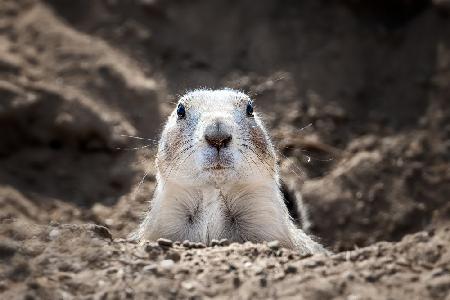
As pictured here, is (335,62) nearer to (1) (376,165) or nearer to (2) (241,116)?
(1) (376,165)

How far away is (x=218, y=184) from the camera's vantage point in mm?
7211

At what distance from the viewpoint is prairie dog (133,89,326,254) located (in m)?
7.16

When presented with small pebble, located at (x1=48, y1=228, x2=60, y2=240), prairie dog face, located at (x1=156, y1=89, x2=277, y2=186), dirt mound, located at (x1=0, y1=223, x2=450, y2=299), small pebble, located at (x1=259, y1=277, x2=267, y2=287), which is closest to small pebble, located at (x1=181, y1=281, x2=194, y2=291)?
dirt mound, located at (x1=0, y1=223, x2=450, y2=299)

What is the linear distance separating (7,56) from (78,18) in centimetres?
129

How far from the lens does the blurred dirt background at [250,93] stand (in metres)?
10.0

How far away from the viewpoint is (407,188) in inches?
399

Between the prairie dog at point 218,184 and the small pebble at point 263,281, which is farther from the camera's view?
the prairie dog at point 218,184

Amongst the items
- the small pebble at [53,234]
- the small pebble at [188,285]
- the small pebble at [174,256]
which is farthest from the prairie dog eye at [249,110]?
the small pebble at [188,285]

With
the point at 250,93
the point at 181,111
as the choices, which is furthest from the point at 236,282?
the point at 250,93

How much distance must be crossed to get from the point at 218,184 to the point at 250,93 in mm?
4118

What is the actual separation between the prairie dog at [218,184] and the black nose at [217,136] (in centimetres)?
6

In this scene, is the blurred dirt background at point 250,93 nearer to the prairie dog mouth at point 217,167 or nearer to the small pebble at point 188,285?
the prairie dog mouth at point 217,167

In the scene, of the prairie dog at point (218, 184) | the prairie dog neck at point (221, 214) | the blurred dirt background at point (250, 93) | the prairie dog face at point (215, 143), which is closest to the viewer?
the prairie dog face at point (215, 143)

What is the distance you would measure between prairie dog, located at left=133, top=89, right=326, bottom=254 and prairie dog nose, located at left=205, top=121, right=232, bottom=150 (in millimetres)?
47
